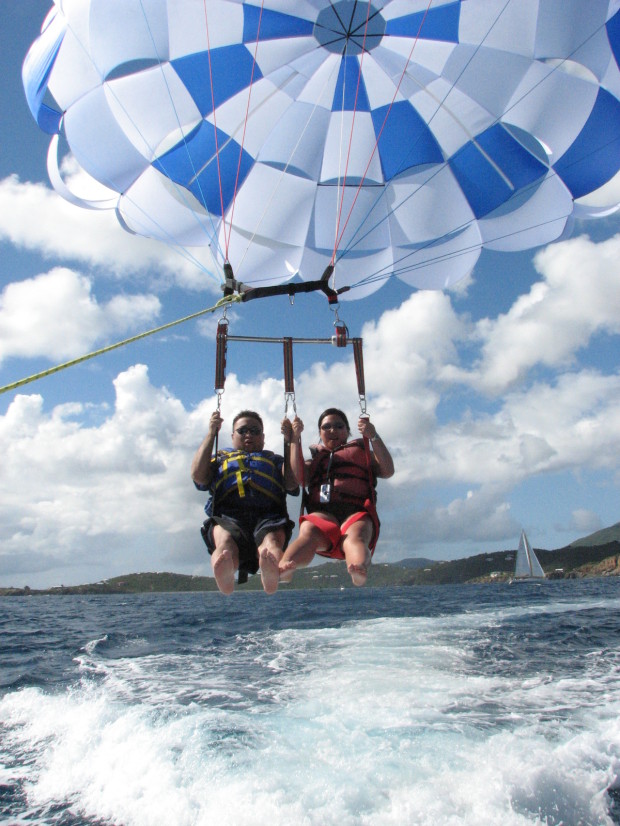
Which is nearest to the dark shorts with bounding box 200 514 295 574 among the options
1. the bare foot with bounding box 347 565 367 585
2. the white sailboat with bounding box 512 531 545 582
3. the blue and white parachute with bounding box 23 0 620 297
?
the bare foot with bounding box 347 565 367 585

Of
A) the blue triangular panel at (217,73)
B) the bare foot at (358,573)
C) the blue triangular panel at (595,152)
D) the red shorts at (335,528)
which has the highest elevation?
the blue triangular panel at (217,73)

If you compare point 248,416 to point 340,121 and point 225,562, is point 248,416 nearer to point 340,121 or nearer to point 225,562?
point 225,562

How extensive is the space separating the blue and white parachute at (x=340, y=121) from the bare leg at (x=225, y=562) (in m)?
3.19

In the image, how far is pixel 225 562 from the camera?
449 cm

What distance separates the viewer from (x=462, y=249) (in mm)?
7777

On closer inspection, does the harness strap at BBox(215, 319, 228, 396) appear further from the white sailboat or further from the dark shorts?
the white sailboat

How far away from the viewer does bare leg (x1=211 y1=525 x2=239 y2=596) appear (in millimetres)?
4465

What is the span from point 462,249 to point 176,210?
3634mm

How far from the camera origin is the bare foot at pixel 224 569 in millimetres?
4461

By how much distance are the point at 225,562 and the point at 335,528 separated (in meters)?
0.91

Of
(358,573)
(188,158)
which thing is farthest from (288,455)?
(188,158)

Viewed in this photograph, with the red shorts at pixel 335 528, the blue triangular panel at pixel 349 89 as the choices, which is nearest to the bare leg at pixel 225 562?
the red shorts at pixel 335 528

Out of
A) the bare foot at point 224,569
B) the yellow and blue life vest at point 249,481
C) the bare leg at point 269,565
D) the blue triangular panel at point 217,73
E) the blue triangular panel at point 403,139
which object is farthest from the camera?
the blue triangular panel at point 403,139

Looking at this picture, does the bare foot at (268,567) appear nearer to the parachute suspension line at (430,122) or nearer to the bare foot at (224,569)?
the bare foot at (224,569)
